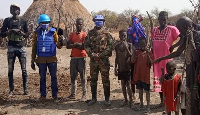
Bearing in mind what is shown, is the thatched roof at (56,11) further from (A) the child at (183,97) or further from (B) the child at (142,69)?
(A) the child at (183,97)

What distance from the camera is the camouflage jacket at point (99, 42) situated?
5.74 m

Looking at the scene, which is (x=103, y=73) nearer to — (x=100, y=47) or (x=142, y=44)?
(x=100, y=47)

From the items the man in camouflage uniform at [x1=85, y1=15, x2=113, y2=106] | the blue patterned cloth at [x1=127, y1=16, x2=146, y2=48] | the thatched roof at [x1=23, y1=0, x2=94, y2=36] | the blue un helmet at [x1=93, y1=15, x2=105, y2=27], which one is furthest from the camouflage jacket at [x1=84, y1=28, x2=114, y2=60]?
the thatched roof at [x1=23, y1=0, x2=94, y2=36]

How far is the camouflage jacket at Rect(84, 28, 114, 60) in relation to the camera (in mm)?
5738

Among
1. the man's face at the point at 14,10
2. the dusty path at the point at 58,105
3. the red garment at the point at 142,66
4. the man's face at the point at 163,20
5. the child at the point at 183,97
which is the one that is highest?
the man's face at the point at 14,10

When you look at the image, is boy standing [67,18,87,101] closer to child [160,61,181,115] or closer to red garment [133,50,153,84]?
red garment [133,50,153,84]

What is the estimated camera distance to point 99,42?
577 centimetres

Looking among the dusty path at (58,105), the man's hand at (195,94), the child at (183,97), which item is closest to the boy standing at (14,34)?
the dusty path at (58,105)

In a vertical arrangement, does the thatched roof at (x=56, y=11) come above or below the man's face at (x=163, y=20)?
above

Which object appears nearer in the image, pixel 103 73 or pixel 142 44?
pixel 142 44

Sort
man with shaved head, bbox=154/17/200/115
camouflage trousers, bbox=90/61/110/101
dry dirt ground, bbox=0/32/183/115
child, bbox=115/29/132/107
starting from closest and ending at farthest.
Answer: man with shaved head, bbox=154/17/200/115, dry dirt ground, bbox=0/32/183/115, child, bbox=115/29/132/107, camouflage trousers, bbox=90/61/110/101

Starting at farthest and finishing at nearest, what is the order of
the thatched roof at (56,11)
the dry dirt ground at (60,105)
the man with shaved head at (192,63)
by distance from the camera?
the thatched roof at (56,11), the dry dirt ground at (60,105), the man with shaved head at (192,63)

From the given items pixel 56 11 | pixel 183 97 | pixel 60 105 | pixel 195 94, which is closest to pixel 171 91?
pixel 183 97

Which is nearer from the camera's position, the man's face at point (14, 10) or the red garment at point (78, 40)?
the red garment at point (78, 40)
